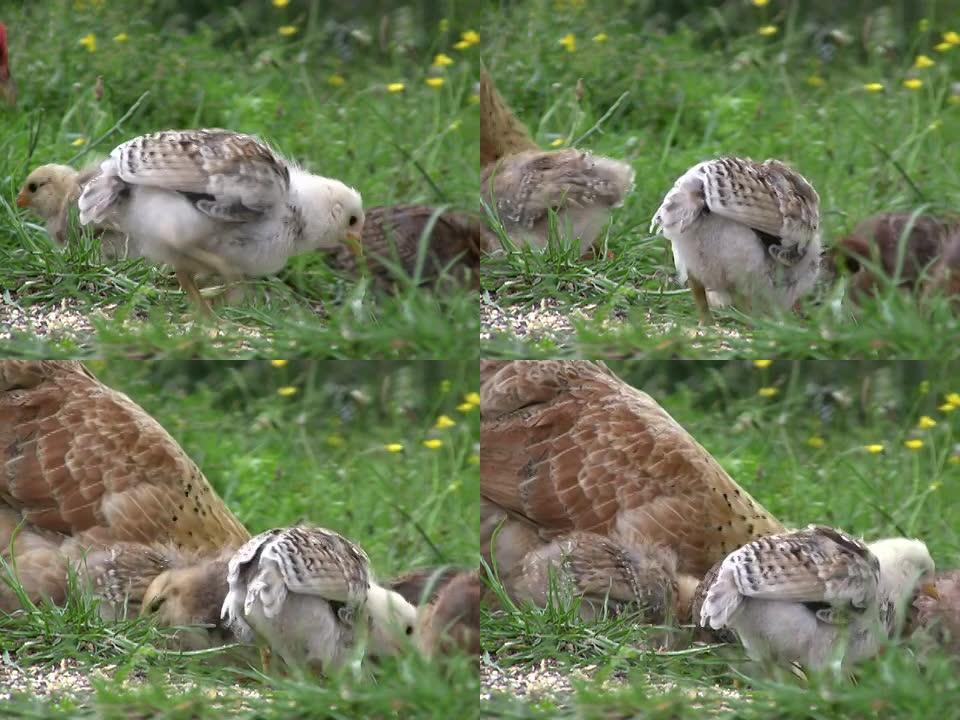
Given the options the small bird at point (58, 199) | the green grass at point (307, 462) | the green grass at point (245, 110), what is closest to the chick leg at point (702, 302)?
the green grass at point (245, 110)

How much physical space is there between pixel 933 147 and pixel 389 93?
1892 millimetres

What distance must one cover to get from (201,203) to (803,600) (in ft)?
6.64

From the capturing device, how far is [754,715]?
5.99 metres

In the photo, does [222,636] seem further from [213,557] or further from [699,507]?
[699,507]

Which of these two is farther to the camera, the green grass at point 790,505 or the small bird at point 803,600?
the small bird at point 803,600

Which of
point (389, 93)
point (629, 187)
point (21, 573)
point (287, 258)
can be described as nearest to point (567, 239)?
point (629, 187)

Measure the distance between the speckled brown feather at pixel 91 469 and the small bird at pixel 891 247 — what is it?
2.05 m

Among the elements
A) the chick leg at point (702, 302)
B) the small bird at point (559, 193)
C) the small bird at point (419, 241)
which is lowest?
the small bird at point (419, 241)

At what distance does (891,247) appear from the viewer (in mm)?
6879

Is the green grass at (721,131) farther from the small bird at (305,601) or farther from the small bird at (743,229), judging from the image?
the small bird at (305,601)

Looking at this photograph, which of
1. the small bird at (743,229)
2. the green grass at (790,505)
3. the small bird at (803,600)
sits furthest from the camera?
the small bird at (743,229)

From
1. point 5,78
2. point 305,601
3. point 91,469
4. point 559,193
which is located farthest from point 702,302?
point 5,78

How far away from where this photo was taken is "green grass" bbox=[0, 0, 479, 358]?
6.75m

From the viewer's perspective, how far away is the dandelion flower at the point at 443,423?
723 cm
